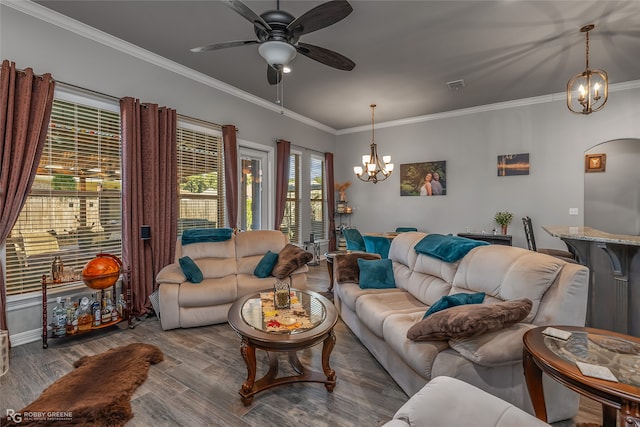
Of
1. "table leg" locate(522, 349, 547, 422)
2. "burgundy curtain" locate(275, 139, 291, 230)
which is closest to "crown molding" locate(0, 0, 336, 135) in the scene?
"burgundy curtain" locate(275, 139, 291, 230)

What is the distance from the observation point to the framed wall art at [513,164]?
5556mm

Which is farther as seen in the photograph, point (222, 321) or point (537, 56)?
point (537, 56)

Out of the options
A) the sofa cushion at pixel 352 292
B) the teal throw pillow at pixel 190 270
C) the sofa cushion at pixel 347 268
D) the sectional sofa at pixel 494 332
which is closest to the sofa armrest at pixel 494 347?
the sectional sofa at pixel 494 332

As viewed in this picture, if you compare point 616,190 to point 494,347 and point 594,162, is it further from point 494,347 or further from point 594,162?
point 494,347

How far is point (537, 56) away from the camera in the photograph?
393 cm

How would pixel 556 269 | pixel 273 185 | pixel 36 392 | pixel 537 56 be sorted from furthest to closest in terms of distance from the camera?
pixel 273 185 → pixel 537 56 → pixel 36 392 → pixel 556 269

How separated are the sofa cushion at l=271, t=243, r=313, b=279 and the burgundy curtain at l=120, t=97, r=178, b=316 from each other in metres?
1.50

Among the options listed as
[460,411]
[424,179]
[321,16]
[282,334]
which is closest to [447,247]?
[282,334]

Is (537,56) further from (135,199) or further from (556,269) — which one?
(135,199)

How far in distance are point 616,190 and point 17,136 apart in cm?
909

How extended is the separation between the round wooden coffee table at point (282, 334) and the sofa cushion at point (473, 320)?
0.73m

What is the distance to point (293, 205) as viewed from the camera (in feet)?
21.9

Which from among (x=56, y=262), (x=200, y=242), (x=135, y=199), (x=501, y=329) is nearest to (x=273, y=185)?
(x=200, y=242)

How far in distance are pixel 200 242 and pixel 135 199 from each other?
0.93m
